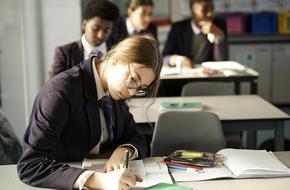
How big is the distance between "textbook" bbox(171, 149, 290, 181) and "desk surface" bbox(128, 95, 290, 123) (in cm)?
89

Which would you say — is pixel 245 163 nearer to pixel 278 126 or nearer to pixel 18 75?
pixel 278 126

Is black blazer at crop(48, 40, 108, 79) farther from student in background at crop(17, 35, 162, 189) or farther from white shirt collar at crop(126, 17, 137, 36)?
student in background at crop(17, 35, 162, 189)

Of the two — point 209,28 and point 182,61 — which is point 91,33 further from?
point 209,28

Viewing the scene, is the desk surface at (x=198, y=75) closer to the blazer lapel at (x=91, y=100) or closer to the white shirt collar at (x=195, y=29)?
the white shirt collar at (x=195, y=29)

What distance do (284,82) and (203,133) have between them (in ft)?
13.2

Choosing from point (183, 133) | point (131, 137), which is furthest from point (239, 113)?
point (131, 137)

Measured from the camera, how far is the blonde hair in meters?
1.81

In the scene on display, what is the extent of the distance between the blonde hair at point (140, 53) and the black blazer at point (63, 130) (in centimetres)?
16

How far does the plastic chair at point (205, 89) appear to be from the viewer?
12.3 feet

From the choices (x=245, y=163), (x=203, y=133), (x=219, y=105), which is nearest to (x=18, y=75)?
(x=219, y=105)

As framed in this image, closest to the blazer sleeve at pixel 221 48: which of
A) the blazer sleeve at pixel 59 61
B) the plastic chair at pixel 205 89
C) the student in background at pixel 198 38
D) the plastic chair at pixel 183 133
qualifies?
the student in background at pixel 198 38

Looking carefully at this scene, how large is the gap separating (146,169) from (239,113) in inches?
50.4

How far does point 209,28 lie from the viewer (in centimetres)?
462

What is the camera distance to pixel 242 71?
169 inches
